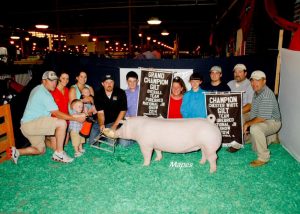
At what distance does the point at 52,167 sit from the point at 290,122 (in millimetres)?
4524

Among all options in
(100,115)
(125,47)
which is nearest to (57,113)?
(100,115)

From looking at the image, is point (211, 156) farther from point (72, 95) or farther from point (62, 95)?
point (62, 95)

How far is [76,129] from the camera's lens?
4.93 m

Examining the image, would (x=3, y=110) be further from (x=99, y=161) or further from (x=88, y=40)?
(x=88, y=40)

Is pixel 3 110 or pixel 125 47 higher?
pixel 125 47

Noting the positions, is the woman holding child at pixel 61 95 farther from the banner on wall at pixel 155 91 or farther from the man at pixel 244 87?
the man at pixel 244 87

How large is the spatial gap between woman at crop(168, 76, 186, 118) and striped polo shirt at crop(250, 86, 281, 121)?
142cm

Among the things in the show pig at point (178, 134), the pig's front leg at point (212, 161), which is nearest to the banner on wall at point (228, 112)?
the show pig at point (178, 134)

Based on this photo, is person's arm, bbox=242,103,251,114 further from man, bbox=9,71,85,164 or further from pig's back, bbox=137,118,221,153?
man, bbox=9,71,85,164

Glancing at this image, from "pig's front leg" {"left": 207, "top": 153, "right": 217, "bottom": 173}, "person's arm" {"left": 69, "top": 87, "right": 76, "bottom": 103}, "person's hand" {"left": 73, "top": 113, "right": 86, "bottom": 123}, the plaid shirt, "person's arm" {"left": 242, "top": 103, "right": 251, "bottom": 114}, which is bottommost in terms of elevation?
"pig's front leg" {"left": 207, "top": 153, "right": 217, "bottom": 173}

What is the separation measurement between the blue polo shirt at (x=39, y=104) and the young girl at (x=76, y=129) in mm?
355

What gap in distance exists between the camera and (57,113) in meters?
4.67

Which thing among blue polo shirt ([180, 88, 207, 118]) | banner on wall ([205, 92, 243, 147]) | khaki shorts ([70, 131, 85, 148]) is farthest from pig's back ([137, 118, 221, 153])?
khaki shorts ([70, 131, 85, 148])

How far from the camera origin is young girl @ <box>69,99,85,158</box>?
481 cm
